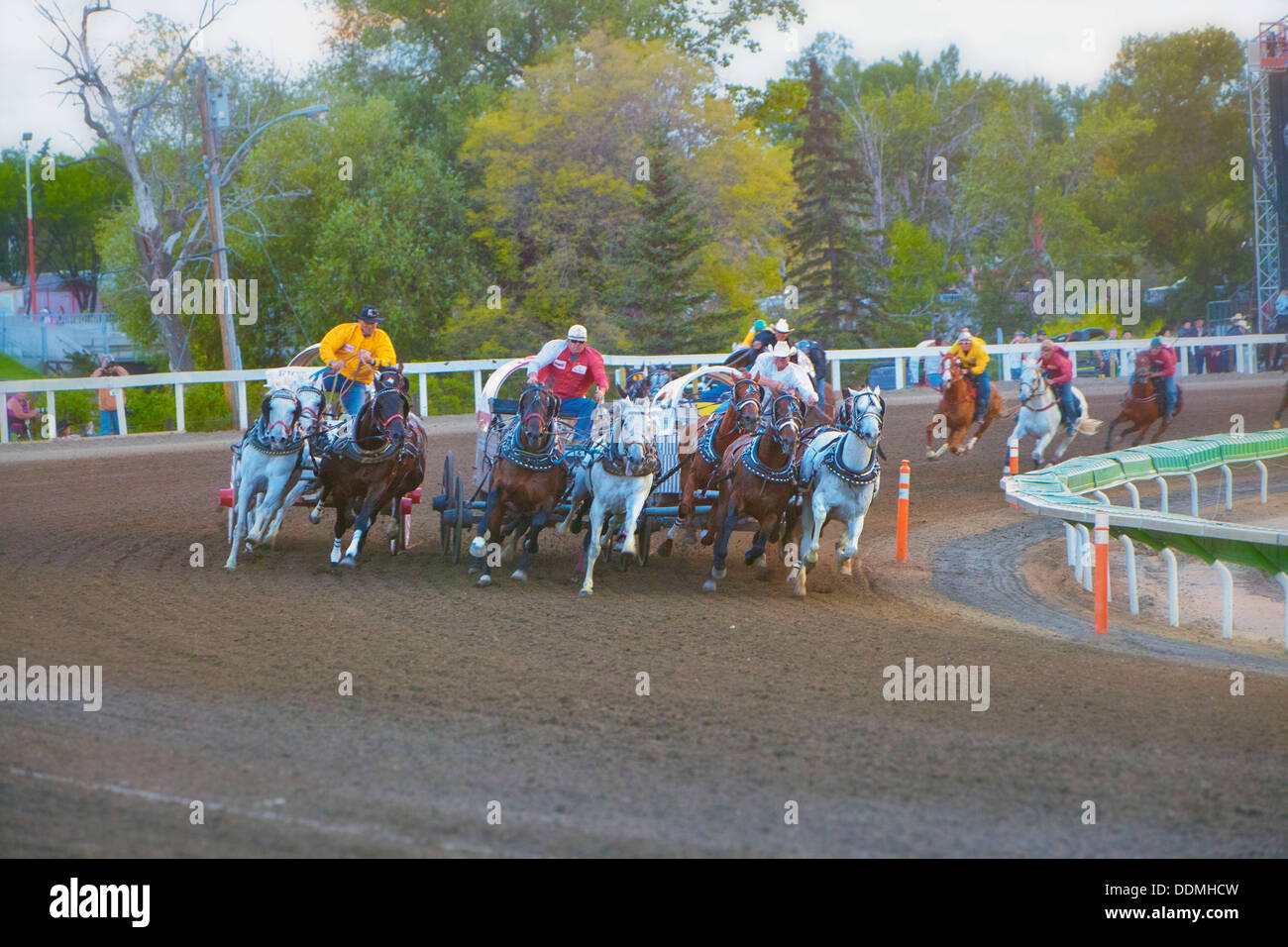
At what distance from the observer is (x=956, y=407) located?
20.2 metres

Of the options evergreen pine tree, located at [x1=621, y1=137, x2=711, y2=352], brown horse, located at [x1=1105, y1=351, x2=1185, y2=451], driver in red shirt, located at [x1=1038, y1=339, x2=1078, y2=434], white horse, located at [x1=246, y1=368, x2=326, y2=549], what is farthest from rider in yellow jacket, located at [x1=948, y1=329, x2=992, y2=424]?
evergreen pine tree, located at [x1=621, y1=137, x2=711, y2=352]

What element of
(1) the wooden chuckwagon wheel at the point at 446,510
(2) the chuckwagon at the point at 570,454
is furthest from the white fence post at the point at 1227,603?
(1) the wooden chuckwagon wheel at the point at 446,510

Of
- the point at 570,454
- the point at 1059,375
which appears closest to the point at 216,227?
the point at 1059,375

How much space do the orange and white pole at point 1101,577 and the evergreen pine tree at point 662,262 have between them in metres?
23.7

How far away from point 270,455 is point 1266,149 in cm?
3149

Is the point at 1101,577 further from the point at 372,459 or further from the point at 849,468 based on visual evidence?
the point at 372,459

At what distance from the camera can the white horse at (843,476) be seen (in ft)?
36.7

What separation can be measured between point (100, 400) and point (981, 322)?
2747cm

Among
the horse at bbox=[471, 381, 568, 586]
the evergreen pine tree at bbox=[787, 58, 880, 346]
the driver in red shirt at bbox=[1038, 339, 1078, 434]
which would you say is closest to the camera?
the horse at bbox=[471, 381, 568, 586]

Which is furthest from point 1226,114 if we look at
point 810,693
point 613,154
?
point 810,693

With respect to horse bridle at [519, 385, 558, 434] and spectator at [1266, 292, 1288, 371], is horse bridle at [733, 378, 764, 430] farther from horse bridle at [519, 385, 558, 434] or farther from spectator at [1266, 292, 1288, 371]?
spectator at [1266, 292, 1288, 371]

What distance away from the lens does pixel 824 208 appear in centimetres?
3706

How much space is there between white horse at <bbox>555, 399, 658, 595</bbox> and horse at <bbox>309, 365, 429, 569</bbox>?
1.82m

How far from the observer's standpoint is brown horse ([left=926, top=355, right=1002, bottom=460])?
65.4ft
